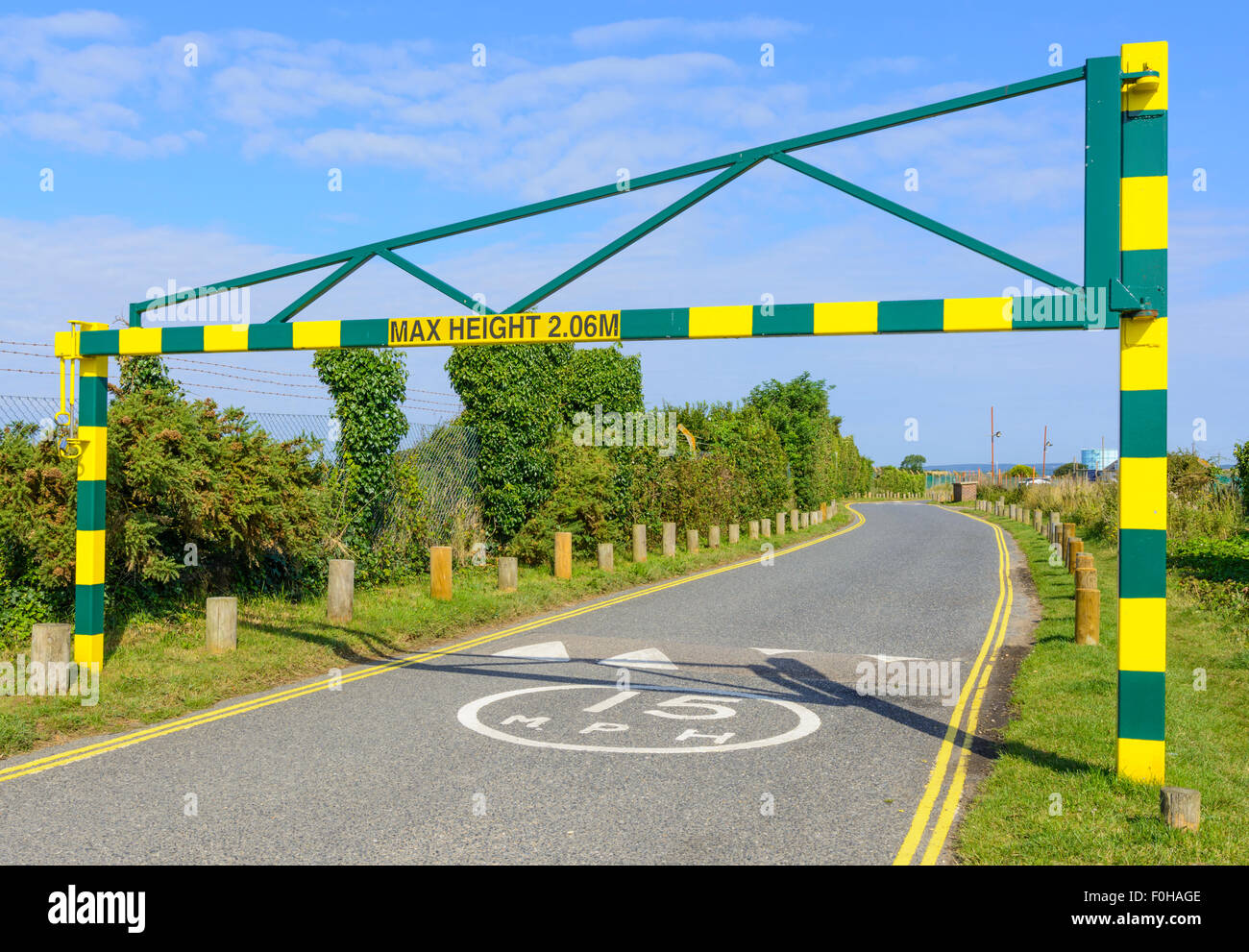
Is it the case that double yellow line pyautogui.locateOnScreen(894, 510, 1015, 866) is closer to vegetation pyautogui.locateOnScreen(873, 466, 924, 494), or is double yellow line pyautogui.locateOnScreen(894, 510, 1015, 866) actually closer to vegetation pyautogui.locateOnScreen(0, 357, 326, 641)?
vegetation pyautogui.locateOnScreen(0, 357, 326, 641)

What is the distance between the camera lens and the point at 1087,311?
19.7 ft

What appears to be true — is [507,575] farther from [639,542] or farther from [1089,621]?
[1089,621]

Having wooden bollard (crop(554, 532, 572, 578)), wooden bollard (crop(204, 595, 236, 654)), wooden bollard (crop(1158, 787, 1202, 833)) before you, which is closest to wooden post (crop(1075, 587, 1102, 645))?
wooden bollard (crop(1158, 787, 1202, 833))

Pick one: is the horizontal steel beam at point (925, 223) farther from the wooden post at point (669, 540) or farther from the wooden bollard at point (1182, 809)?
the wooden post at point (669, 540)

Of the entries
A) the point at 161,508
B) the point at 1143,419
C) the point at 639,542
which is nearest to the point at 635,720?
the point at 1143,419

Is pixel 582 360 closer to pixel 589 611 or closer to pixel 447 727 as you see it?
pixel 589 611

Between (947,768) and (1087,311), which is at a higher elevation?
(1087,311)

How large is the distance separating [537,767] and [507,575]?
8.76 metres

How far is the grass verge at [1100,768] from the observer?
4.81 meters

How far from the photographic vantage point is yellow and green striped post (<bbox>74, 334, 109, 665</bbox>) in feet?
28.5

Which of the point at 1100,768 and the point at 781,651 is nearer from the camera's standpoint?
the point at 1100,768

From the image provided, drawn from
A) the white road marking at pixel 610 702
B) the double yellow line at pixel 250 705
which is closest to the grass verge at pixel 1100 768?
the white road marking at pixel 610 702

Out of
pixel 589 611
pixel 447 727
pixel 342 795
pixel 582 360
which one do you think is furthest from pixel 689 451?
pixel 342 795
